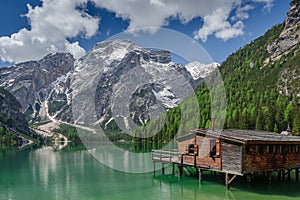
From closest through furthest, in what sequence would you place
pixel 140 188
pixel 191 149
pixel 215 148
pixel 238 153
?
pixel 238 153, pixel 215 148, pixel 140 188, pixel 191 149

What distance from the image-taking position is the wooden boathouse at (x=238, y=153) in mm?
30266

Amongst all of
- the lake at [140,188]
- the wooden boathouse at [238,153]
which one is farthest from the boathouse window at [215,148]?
the lake at [140,188]

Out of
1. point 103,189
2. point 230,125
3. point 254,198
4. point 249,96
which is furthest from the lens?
point 249,96

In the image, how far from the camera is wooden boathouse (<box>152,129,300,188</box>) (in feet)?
99.3

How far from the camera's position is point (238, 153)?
99.0 ft

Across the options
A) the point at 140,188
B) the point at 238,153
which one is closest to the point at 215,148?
the point at 238,153

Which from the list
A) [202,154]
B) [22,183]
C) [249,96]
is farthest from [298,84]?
[22,183]

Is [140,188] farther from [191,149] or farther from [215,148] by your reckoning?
[215,148]

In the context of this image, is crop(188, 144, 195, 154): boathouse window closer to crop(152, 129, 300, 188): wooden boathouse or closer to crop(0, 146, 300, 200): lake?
crop(152, 129, 300, 188): wooden boathouse

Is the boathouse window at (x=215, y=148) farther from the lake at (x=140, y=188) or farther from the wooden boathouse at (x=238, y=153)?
the lake at (x=140, y=188)

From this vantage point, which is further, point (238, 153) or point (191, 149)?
point (191, 149)

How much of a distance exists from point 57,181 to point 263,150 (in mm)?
24793

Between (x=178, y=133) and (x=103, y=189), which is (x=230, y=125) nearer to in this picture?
(x=178, y=133)

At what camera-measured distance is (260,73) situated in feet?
604
